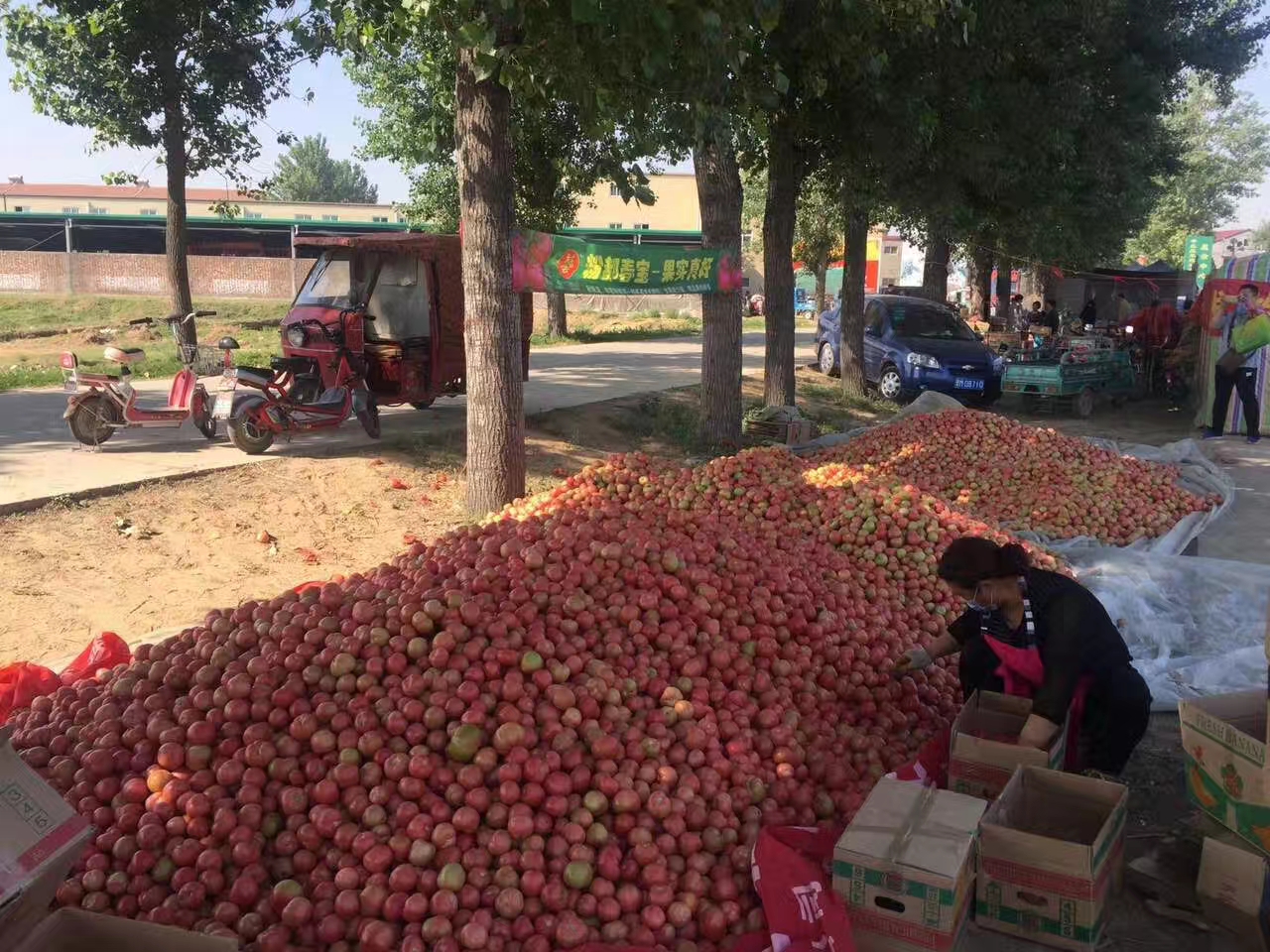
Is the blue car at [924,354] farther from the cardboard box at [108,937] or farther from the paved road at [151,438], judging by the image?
the cardboard box at [108,937]

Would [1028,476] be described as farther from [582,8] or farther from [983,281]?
[983,281]

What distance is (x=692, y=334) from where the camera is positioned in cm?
3105

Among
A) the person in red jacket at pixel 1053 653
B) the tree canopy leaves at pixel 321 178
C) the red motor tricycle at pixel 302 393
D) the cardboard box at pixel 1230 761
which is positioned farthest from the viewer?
the tree canopy leaves at pixel 321 178

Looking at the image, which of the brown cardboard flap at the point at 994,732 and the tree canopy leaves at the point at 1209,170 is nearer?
the brown cardboard flap at the point at 994,732

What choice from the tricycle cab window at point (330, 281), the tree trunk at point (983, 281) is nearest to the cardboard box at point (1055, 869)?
the tricycle cab window at point (330, 281)

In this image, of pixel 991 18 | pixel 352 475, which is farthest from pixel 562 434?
pixel 991 18

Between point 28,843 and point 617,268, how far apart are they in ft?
31.5

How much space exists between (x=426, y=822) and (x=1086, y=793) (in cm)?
244

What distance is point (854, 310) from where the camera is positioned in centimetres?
1672

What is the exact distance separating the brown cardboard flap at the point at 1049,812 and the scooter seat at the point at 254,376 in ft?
27.8

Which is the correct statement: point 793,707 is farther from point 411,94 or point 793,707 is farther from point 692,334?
point 692,334

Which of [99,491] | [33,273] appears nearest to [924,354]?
[99,491]

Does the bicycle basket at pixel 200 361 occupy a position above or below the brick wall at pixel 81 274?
below

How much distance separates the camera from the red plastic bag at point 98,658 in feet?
14.7
